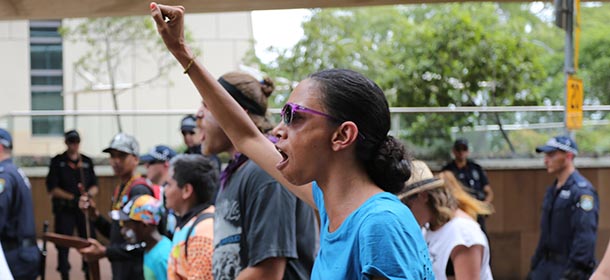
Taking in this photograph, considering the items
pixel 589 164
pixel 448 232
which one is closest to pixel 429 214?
pixel 448 232

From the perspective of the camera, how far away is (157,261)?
569 cm

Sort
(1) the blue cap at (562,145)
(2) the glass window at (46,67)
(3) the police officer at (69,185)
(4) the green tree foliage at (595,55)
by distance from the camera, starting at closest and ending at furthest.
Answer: (1) the blue cap at (562,145) → (3) the police officer at (69,185) → (4) the green tree foliage at (595,55) → (2) the glass window at (46,67)

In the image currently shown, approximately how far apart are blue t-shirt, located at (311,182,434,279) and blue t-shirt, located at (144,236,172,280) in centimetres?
319

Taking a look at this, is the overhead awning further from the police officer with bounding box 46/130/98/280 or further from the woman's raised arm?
the police officer with bounding box 46/130/98/280

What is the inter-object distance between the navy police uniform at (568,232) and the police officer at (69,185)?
5.77 m

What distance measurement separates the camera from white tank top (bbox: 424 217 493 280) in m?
4.30

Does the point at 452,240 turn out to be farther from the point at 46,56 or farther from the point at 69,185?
the point at 46,56

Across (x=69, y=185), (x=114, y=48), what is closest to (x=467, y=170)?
→ (x=69, y=185)

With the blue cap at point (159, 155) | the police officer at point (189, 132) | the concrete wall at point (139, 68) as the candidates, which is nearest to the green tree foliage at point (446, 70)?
the police officer at point (189, 132)

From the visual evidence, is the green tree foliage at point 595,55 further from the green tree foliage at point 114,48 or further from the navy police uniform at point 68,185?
the navy police uniform at point 68,185

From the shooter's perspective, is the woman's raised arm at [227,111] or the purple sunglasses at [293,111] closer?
the purple sunglasses at [293,111]

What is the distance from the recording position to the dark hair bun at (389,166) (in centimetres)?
259

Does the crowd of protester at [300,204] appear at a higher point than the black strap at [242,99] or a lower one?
lower

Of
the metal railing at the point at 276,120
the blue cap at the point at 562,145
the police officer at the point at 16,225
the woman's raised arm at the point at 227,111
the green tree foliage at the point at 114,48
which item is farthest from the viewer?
the green tree foliage at the point at 114,48
